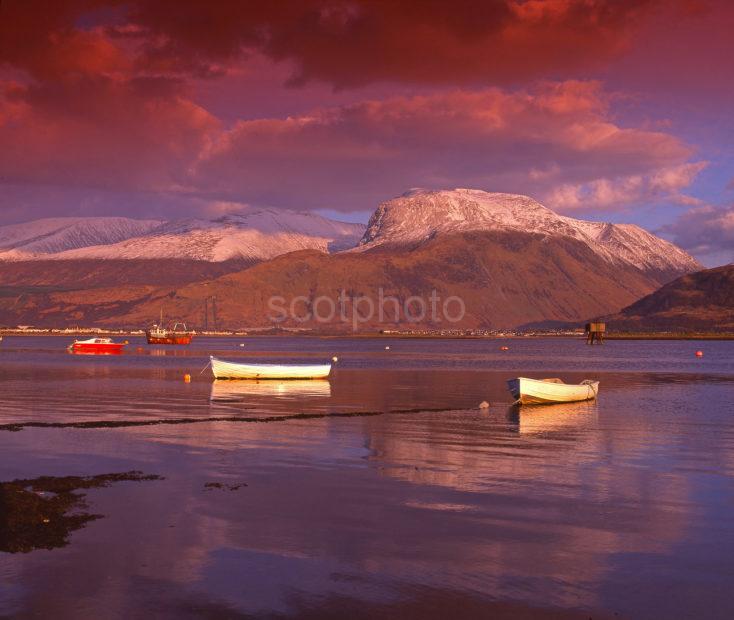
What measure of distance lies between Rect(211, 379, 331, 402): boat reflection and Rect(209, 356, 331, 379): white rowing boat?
60 centimetres

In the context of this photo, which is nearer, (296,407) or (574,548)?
(574,548)

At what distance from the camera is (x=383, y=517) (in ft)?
79.8

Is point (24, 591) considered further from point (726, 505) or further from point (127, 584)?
point (726, 505)

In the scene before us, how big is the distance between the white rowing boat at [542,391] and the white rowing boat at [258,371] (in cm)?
2903

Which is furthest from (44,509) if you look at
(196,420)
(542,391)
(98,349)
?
(98,349)

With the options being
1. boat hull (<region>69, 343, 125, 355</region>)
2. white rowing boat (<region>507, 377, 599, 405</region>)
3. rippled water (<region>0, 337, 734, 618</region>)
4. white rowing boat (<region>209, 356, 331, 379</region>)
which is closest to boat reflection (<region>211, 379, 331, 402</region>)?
white rowing boat (<region>209, 356, 331, 379</region>)

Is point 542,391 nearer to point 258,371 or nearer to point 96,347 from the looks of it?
point 258,371

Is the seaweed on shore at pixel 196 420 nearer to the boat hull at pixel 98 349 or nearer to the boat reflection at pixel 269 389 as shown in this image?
the boat reflection at pixel 269 389

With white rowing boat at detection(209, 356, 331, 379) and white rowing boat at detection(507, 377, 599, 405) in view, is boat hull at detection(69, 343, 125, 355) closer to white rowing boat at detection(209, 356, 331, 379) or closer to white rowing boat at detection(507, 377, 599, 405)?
white rowing boat at detection(209, 356, 331, 379)

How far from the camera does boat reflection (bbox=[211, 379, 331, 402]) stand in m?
69.0

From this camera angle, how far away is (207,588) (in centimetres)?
1777

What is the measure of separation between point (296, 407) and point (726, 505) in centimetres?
3646

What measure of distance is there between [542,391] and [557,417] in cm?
767

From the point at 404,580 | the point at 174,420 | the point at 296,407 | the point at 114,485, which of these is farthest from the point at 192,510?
the point at 296,407
